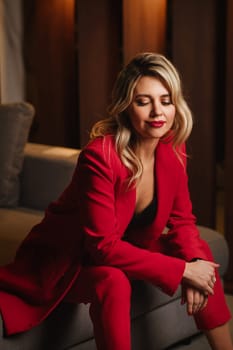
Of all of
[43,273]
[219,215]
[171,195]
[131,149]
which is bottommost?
[219,215]

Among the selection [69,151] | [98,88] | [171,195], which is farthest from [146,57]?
[98,88]

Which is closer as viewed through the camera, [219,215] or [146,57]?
[146,57]

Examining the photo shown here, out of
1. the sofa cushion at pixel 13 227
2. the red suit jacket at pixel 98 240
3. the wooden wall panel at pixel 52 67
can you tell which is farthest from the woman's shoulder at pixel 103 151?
the wooden wall panel at pixel 52 67

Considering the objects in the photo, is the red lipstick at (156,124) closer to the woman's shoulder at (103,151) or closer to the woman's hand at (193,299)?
the woman's shoulder at (103,151)

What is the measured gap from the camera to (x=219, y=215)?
4.33 meters

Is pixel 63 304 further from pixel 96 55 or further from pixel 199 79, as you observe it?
pixel 96 55

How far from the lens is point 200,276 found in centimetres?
244

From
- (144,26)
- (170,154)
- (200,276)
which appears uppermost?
(144,26)

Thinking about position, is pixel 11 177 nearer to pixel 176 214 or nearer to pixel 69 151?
pixel 69 151

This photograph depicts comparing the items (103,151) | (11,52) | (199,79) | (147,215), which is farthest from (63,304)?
(11,52)

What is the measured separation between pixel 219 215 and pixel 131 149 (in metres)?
1.92

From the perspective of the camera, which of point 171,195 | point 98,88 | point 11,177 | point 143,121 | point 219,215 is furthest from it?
point 219,215

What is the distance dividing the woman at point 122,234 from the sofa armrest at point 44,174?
2.42 ft

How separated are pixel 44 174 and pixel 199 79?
76 cm
